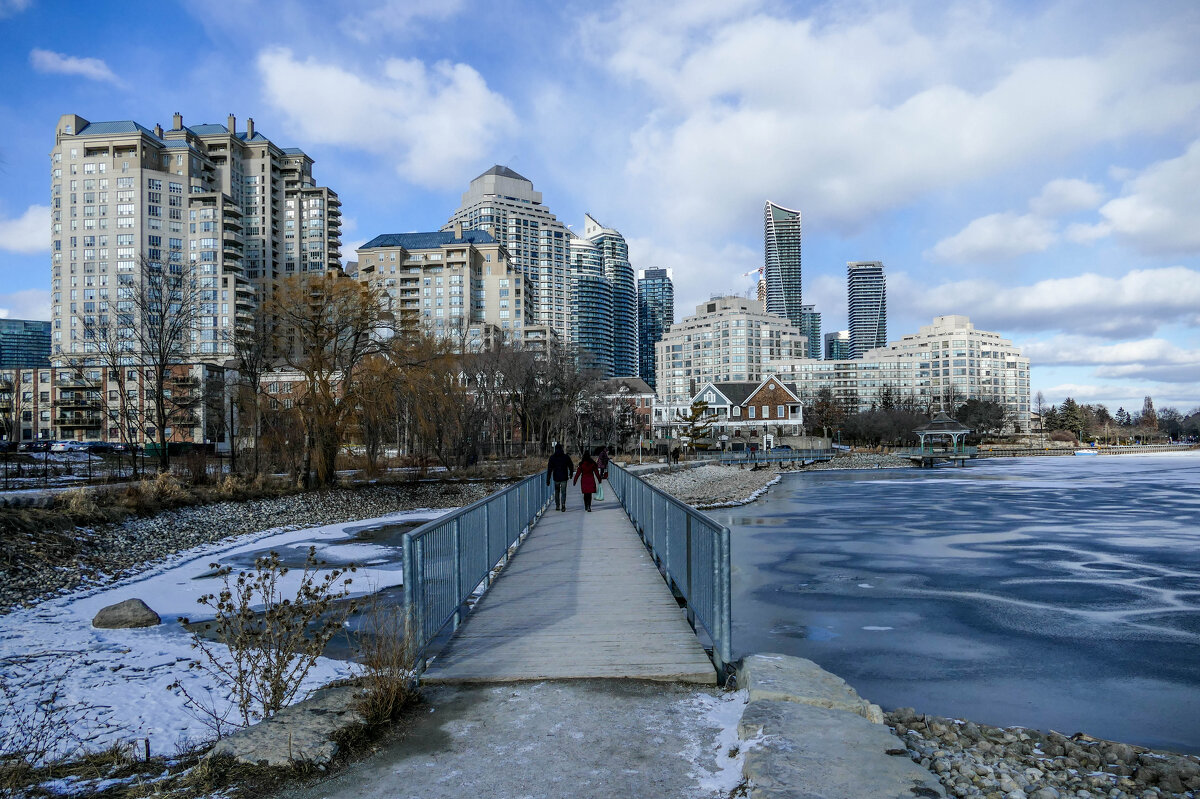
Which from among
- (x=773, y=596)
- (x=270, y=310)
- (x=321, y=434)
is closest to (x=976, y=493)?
(x=773, y=596)

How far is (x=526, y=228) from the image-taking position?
188625 millimetres

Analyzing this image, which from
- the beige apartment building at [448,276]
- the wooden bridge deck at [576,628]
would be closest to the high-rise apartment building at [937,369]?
the beige apartment building at [448,276]

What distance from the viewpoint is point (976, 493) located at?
35.9m

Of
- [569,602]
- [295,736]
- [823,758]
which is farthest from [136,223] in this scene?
[823,758]

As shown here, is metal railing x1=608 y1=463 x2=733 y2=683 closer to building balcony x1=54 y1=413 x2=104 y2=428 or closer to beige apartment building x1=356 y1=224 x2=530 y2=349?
building balcony x1=54 y1=413 x2=104 y2=428

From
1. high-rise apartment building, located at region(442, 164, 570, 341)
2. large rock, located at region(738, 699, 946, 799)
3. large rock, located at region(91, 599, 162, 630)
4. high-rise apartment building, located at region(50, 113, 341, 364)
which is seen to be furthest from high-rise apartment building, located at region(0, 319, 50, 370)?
large rock, located at region(738, 699, 946, 799)

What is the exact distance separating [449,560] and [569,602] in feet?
5.62

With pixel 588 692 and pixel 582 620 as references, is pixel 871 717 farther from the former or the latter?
pixel 582 620

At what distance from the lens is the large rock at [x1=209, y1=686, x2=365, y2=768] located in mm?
4219

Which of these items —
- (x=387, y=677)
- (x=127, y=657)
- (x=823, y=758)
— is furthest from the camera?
(x=127, y=657)

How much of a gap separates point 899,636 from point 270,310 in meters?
27.5

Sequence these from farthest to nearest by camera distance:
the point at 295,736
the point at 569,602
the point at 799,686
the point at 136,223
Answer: the point at 136,223 → the point at 569,602 → the point at 799,686 → the point at 295,736

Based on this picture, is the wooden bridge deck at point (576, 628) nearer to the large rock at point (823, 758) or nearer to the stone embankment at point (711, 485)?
the large rock at point (823, 758)

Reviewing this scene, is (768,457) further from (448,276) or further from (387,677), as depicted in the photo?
(448,276)
